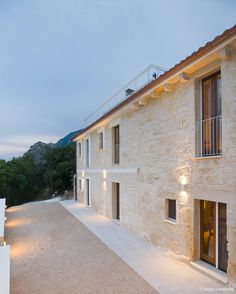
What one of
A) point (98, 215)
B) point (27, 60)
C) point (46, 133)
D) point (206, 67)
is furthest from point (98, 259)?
point (46, 133)

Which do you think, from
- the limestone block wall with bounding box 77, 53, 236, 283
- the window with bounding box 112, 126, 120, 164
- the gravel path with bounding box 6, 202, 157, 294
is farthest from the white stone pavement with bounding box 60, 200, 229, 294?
the window with bounding box 112, 126, 120, 164

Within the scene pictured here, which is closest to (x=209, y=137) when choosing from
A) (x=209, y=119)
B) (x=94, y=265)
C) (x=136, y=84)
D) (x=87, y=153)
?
(x=209, y=119)

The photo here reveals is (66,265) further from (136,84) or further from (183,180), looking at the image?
(136,84)

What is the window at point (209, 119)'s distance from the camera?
22.0 ft

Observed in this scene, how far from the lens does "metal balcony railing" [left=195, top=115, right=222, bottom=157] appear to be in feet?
21.9

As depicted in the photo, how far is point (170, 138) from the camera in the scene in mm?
8305

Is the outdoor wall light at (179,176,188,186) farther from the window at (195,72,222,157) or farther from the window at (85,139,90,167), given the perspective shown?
the window at (85,139,90,167)

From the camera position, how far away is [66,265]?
7.50 meters

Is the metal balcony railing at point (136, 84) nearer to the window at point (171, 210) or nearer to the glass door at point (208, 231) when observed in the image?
the window at point (171, 210)

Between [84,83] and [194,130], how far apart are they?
44.8 meters

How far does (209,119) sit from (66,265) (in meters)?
6.09

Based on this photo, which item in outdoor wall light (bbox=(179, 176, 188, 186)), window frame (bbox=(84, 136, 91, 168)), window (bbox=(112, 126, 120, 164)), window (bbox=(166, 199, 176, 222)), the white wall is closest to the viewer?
the white wall

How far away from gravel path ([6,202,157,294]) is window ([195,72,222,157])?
3986 mm

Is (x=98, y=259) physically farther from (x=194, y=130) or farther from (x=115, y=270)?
(x=194, y=130)
